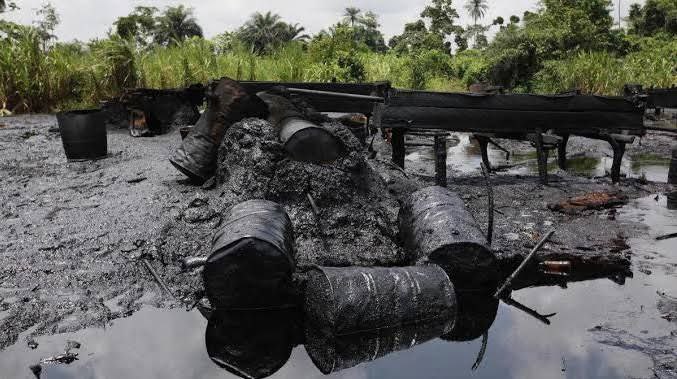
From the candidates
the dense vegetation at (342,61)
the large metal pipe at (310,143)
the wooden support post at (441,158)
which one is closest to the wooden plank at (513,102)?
the wooden support post at (441,158)

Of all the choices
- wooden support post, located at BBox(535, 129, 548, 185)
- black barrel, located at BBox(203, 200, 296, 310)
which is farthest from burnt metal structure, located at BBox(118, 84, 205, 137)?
black barrel, located at BBox(203, 200, 296, 310)

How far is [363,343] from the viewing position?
3590 mm

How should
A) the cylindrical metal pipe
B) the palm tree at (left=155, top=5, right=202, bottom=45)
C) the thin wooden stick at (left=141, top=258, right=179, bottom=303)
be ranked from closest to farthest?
1. the thin wooden stick at (left=141, top=258, right=179, bottom=303)
2. the cylindrical metal pipe
3. the palm tree at (left=155, top=5, right=202, bottom=45)

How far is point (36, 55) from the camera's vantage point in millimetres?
13219

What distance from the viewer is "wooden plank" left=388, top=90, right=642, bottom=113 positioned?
7324 mm

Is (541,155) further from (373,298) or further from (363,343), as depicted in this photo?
(363,343)

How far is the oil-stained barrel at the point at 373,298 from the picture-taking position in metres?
3.56

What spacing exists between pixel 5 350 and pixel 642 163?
10946 mm

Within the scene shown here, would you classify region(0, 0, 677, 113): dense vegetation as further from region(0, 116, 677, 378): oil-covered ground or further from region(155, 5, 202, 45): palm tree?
region(155, 5, 202, 45): palm tree

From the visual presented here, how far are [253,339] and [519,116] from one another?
18.2ft

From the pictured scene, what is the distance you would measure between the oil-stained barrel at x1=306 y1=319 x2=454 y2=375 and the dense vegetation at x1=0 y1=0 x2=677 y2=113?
12070 mm

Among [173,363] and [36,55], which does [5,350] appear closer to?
[173,363]

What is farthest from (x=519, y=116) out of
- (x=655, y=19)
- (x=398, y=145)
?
(x=655, y=19)

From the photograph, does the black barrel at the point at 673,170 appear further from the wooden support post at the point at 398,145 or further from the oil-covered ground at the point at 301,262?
the wooden support post at the point at 398,145
